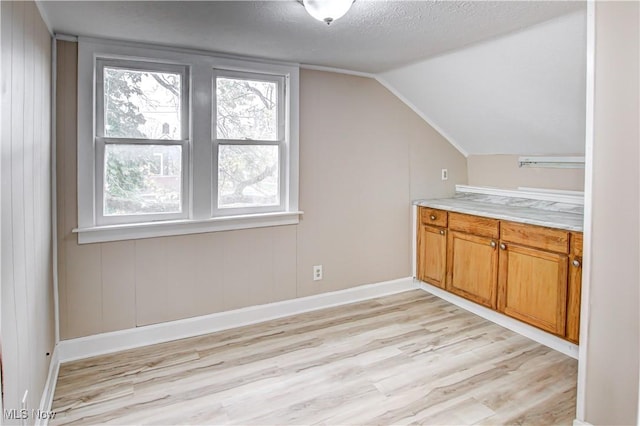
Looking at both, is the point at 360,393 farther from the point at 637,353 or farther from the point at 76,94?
the point at 76,94

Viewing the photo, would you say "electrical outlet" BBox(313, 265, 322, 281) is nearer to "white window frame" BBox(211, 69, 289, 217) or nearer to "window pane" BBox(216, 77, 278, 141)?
"white window frame" BBox(211, 69, 289, 217)

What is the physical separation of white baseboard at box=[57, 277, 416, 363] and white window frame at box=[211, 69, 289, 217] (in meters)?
0.81

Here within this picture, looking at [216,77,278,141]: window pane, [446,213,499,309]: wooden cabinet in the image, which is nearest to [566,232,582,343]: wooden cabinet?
[446,213,499,309]: wooden cabinet

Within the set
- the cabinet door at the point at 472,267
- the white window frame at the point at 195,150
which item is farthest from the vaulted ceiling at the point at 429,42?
the cabinet door at the point at 472,267

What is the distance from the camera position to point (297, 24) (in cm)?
246

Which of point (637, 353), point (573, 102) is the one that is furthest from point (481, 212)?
point (637, 353)

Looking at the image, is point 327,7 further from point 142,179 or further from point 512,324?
point 512,324

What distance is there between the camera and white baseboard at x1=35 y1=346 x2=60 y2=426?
6.70 feet

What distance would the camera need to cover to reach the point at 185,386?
97.7 inches

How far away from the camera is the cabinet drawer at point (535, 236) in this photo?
2.83 m

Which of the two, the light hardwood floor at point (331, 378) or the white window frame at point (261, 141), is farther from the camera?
the white window frame at point (261, 141)

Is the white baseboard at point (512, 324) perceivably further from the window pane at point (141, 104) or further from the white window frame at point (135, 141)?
the window pane at point (141, 104)

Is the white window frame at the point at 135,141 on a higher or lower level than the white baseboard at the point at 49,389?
higher

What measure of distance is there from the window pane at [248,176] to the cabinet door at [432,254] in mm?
1558
